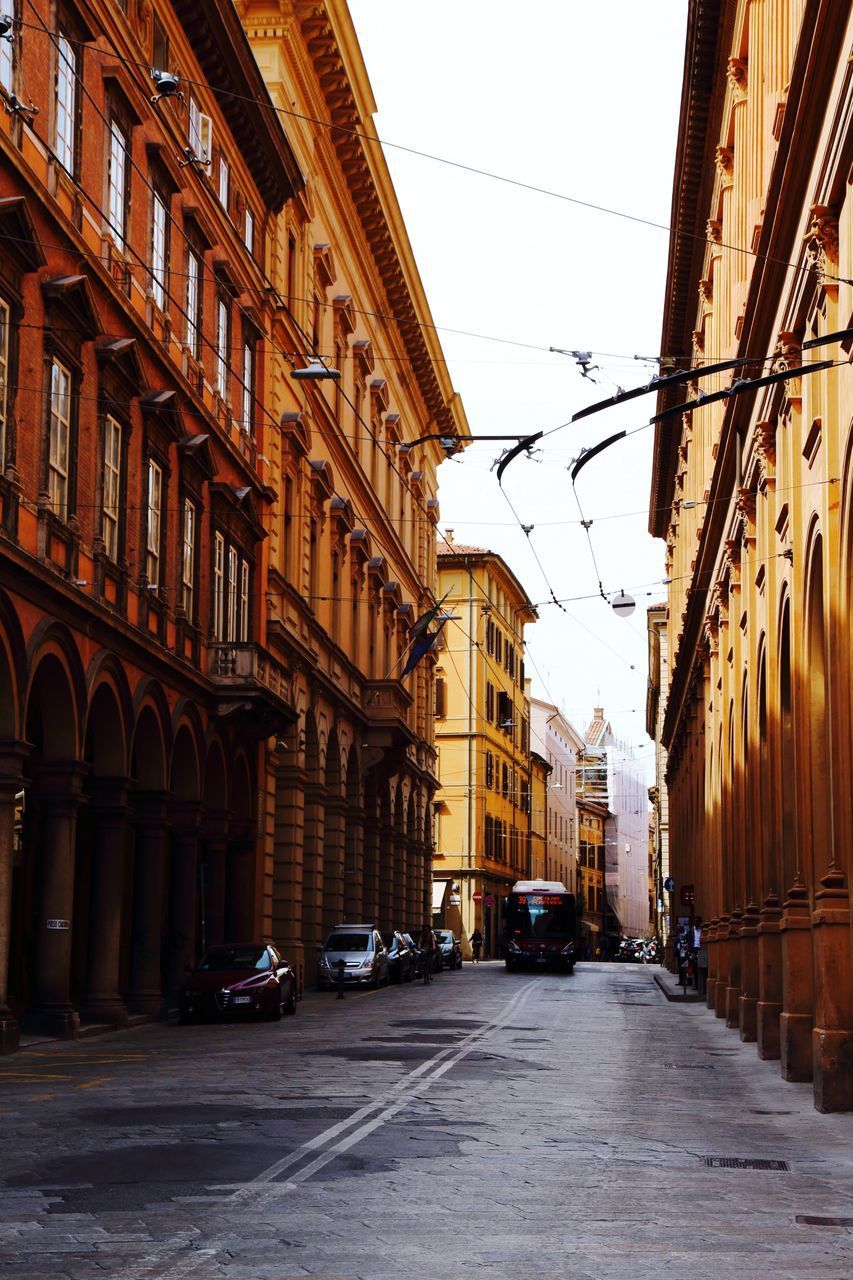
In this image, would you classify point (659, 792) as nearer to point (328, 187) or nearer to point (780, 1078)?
point (328, 187)

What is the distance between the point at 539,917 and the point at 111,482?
3640 cm

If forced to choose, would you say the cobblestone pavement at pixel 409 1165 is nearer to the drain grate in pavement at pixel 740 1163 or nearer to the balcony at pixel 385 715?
the drain grate in pavement at pixel 740 1163

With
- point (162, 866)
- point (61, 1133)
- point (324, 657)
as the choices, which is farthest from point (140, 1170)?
point (324, 657)

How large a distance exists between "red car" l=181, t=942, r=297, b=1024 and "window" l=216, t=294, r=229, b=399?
11.1 meters

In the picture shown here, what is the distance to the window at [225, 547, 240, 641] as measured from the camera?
35719 millimetres

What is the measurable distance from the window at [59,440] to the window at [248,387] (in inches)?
473

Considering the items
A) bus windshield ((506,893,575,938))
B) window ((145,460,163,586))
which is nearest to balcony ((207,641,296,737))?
window ((145,460,163,586))

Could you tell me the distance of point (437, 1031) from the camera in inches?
Result: 1081

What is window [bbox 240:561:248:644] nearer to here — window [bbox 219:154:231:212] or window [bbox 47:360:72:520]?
window [bbox 219:154:231:212]

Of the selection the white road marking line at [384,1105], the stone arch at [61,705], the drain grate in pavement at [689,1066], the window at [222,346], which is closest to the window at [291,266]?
the window at [222,346]

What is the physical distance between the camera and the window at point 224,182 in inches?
1382

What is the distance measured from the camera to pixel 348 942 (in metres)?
43.6

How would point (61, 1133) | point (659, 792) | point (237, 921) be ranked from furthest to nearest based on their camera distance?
point (659, 792), point (237, 921), point (61, 1133)

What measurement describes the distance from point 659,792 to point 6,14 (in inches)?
3207
